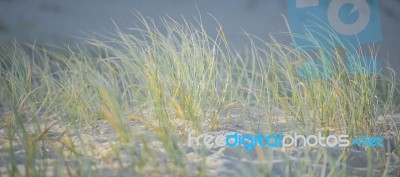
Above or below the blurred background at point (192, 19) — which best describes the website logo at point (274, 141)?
below

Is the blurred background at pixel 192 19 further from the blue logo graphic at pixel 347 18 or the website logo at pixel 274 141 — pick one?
the website logo at pixel 274 141

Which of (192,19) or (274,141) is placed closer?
(274,141)

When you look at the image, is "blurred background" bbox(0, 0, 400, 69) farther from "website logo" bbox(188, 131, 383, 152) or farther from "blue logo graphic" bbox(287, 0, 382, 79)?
"website logo" bbox(188, 131, 383, 152)

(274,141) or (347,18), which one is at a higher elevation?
(347,18)

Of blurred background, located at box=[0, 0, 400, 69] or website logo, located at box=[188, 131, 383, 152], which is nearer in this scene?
website logo, located at box=[188, 131, 383, 152]

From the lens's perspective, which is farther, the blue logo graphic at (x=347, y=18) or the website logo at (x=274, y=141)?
the blue logo graphic at (x=347, y=18)

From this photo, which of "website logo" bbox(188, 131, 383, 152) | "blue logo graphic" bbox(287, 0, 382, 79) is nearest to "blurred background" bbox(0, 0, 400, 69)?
"blue logo graphic" bbox(287, 0, 382, 79)

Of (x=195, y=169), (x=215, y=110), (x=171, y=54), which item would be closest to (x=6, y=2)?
(x=171, y=54)

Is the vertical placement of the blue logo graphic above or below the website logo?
above

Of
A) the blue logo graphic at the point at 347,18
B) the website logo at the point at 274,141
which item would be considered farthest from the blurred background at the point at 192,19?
the website logo at the point at 274,141

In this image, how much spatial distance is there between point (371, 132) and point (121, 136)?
3.04 ft

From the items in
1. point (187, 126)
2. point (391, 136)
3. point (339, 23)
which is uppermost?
point (339, 23)

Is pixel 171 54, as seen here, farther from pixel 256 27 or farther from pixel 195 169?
pixel 256 27

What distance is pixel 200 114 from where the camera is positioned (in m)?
1.19
